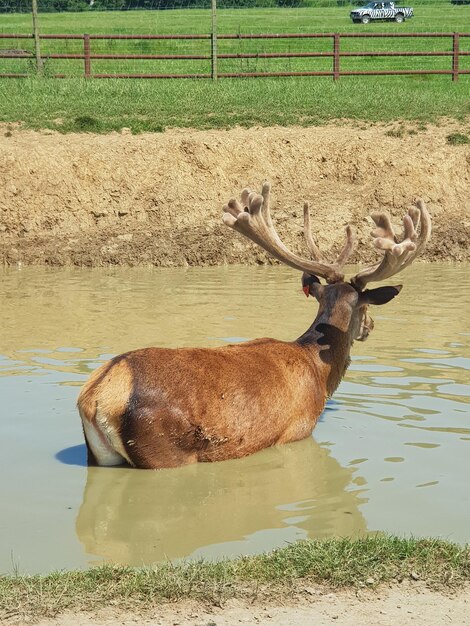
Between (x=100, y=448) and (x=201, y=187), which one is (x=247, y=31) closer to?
(x=201, y=187)

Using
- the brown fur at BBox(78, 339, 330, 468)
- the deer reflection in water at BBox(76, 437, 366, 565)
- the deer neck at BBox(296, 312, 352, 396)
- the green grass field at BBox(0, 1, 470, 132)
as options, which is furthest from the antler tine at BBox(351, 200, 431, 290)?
the green grass field at BBox(0, 1, 470, 132)

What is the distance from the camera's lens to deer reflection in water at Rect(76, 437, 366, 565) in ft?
21.0

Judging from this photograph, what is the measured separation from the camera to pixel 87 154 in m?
19.9

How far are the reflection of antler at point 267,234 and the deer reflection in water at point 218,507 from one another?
1491mm

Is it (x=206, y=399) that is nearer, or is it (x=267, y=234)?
(x=206, y=399)

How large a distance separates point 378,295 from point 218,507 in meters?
2.32

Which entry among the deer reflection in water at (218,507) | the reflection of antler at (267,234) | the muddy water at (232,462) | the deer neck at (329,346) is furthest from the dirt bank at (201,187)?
the deer reflection in water at (218,507)

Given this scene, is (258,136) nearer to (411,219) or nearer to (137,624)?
(411,219)

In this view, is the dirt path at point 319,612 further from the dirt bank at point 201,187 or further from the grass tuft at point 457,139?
the grass tuft at point 457,139

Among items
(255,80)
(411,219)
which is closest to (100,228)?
(255,80)

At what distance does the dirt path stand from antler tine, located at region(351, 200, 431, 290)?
11.4 ft

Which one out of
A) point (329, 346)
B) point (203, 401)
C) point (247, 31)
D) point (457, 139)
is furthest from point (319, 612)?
point (247, 31)

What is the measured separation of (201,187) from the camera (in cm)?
1967

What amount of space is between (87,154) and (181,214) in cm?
204
